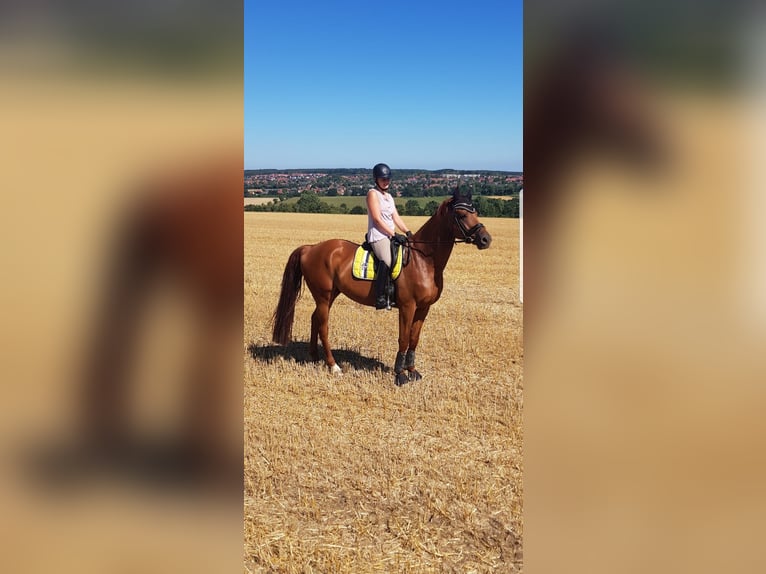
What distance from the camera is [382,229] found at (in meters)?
8.26

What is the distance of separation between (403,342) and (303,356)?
1.77 meters

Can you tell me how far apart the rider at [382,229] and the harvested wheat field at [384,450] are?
1078 mm

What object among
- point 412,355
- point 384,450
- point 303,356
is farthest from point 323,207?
point 384,450

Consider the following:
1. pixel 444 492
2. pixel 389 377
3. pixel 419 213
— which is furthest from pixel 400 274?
pixel 419 213

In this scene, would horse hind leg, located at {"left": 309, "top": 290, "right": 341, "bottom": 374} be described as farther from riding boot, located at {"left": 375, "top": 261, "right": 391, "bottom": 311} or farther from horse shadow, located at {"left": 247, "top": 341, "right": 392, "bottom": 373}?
riding boot, located at {"left": 375, "top": 261, "right": 391, "bottom": 311}

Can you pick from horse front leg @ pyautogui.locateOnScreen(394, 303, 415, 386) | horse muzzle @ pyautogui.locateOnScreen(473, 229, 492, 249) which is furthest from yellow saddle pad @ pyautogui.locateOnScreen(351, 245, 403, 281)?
horse muzzle @ pyautogui.locateOnScreen(473, 229, 492, 249)

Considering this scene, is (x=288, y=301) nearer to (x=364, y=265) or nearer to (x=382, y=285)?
(x=364, y=265)

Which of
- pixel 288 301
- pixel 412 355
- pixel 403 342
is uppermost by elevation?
pixel 288 301

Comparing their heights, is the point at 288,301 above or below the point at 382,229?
below

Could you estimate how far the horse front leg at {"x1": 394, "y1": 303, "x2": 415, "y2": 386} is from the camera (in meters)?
8.10
